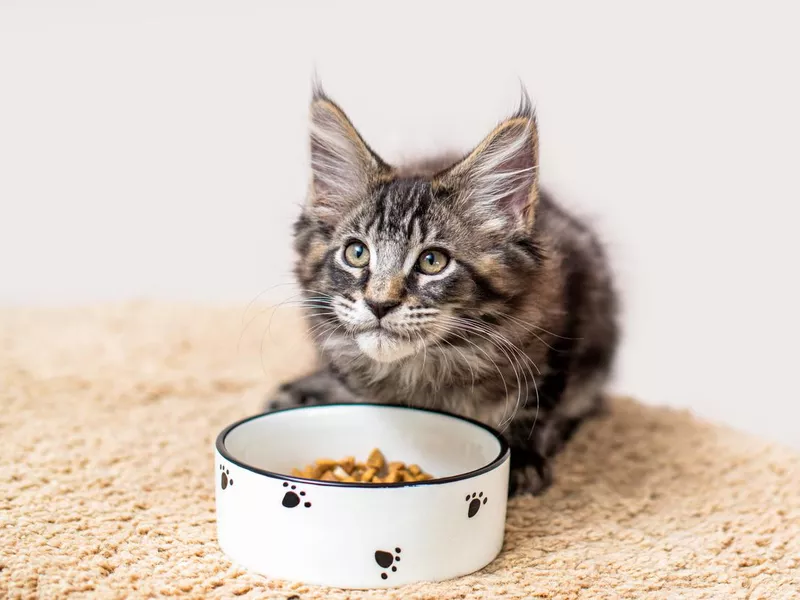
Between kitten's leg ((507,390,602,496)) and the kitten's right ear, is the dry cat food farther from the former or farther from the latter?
the kitten's right ear

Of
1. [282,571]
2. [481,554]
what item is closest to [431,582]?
[481,554]

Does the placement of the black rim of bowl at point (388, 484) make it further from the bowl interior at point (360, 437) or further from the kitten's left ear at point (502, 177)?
the kitten's left ear at point (502, 177)

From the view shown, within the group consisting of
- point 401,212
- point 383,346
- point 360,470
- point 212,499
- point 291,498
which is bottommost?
point 212,499

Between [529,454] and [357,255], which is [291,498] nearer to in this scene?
[357,255]

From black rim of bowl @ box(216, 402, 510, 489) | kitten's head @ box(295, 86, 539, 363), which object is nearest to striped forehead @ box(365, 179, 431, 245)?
kitten's head @ box(295, 86, 539, 363)

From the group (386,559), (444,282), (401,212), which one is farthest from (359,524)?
(401,212)

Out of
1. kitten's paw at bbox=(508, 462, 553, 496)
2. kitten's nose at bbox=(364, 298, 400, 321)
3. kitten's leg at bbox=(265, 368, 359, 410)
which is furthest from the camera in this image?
kitten's leg at bbox=(265, 368, 359, 410)

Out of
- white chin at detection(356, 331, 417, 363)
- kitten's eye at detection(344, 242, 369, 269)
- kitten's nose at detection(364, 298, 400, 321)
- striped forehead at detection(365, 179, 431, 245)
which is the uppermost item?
striped forehead at detection(365, 179, 431, 245)
